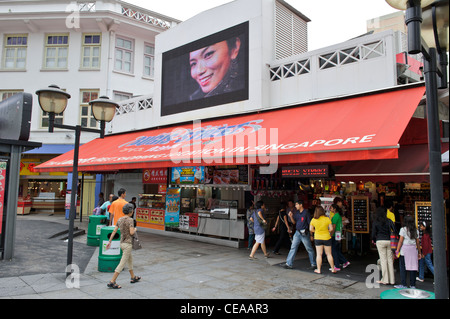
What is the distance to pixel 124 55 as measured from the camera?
23.0 meters

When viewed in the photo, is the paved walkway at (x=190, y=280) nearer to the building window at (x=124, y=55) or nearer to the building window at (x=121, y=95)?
the building window at (x=121, y=95)

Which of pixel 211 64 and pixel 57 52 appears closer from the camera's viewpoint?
pixel 211 64

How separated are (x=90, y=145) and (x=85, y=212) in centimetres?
606

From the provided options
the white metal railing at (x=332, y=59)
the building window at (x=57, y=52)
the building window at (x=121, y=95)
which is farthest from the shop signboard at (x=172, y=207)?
the building window at (x=57, y=52)

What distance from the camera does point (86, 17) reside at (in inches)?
859

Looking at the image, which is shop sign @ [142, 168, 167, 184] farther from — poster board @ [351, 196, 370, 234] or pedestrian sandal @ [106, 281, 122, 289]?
pedestrian sandal @ [106, 281, 122, 289]

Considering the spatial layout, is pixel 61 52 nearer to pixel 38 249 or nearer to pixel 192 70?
pixel 192 70

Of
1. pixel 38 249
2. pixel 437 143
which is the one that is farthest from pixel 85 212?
pixel 437 143

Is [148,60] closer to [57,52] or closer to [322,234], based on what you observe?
[57,52]

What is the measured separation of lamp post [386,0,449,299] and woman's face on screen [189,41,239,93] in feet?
31.3

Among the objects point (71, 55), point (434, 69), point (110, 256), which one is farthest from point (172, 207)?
point (71, 55)

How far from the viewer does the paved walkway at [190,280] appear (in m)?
6.57

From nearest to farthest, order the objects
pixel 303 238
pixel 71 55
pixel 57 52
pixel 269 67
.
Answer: pixel 303 238, pixel 269 67, pixel 71 55, pixel 57 52

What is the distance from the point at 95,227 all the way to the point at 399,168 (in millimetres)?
9595
